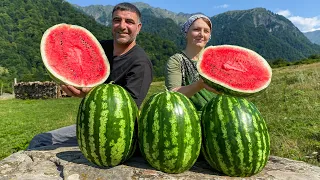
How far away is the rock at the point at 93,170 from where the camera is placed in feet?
8.27

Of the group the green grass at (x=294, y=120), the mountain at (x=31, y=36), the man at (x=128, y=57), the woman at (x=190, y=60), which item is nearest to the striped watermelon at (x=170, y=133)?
the man at (x=128, y=57)

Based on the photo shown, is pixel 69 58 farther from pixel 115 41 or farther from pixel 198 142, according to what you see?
pixel 198 142

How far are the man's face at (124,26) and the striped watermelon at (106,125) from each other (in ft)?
3.68

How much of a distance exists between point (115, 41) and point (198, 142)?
1755 millimetres

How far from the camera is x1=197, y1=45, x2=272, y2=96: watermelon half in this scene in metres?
2.69

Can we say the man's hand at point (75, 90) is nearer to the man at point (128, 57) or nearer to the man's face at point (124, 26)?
the man at point (128, 57)

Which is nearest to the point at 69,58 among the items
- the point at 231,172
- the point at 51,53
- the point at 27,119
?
the point at 51,53

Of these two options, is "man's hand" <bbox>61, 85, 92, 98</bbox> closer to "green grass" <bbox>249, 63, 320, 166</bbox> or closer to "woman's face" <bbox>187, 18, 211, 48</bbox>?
"woman's face" <bbox>187, 18, 211, 48</bbox>

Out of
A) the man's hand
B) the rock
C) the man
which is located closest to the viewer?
the rock

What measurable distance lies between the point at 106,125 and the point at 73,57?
3.07ft

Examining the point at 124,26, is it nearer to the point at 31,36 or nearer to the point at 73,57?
the point at 73,57

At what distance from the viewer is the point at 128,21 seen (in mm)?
3592

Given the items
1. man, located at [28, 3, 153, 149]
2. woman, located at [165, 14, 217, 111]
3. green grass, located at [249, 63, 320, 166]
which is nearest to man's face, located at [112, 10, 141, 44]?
man, located at [28, 3, 153, 149]

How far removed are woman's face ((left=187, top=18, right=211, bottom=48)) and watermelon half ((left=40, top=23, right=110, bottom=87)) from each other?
1.30 m
